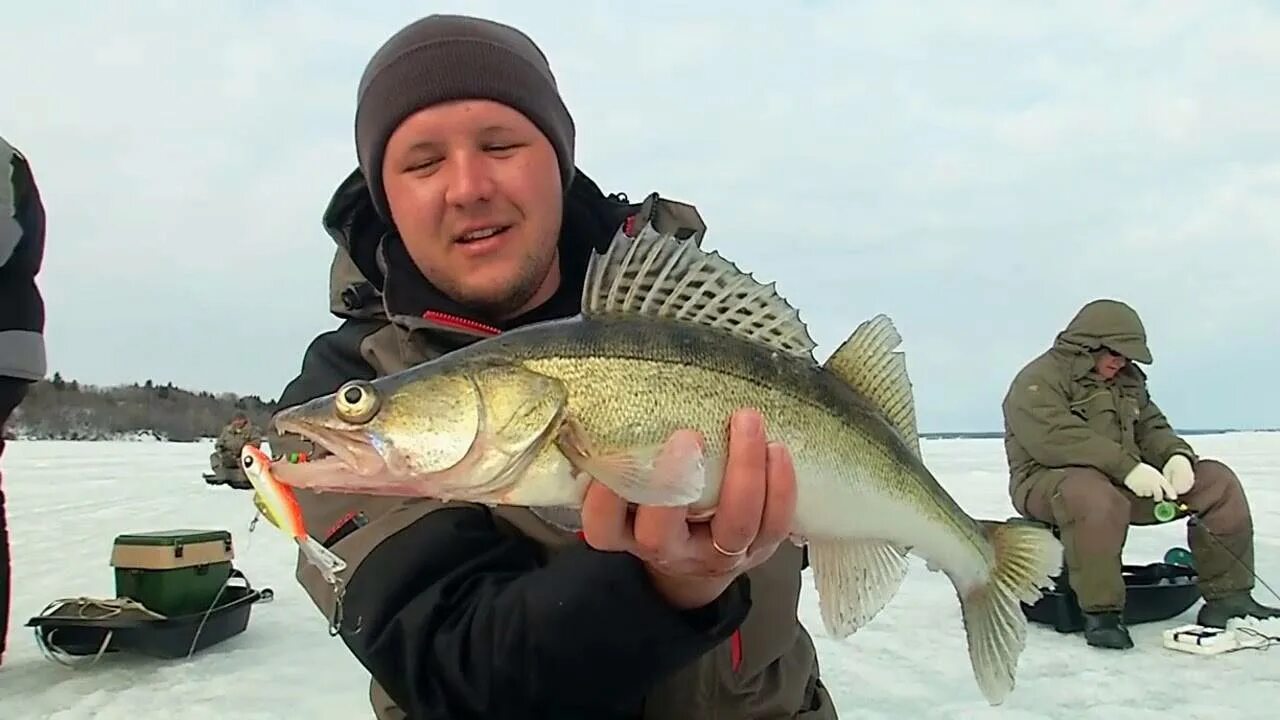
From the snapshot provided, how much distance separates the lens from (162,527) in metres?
8.87

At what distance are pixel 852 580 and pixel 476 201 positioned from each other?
4.14ft

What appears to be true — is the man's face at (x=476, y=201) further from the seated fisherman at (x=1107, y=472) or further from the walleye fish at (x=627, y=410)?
the seated fisherman at (x=1107, y=472)

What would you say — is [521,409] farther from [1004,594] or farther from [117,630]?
[117,630]

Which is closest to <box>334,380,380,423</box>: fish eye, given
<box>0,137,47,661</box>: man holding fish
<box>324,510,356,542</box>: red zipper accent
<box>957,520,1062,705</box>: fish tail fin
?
<box>324,510,356,542</box>: red zipper accent

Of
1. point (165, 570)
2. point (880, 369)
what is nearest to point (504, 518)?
point (880, 369)

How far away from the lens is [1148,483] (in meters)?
6.09

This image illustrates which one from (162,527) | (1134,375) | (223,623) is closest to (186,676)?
(223,623)

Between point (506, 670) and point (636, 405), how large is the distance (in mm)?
623

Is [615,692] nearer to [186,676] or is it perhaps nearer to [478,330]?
[478,330]

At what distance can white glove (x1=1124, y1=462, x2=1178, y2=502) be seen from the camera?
6082mm

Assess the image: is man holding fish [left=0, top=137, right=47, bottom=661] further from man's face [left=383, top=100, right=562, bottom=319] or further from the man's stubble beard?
the man's stubble beard

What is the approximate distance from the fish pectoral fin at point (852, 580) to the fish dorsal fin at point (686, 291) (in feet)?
1.51

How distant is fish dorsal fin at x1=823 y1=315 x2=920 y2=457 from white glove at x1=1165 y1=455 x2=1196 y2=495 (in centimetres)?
470

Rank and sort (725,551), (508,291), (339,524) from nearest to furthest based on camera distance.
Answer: (725,551), (339,524), (508,291)
